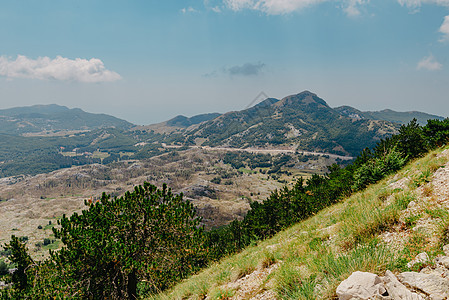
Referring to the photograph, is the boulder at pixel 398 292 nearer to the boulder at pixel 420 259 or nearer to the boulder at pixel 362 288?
the boulder at pixel 362 288

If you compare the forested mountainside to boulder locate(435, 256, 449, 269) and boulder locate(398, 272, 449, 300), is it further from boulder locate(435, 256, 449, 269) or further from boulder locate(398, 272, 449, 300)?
boulder locate(398, 272, 449, 300)

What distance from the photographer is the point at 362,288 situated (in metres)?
3.76

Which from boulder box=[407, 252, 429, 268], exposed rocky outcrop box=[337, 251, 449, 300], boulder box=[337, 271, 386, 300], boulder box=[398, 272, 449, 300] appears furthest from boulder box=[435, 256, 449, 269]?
boulder box=[337, 271, 386, 300]

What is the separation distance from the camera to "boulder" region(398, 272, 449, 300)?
11.2 ft

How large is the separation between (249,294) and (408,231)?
4.97m

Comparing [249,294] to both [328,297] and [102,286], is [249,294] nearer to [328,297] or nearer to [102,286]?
[328,297]

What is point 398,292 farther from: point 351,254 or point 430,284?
point 351,254

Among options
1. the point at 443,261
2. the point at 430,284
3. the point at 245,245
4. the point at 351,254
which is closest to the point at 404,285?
the point at 430,284

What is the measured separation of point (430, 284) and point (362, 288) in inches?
41.6

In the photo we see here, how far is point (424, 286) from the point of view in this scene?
11.6 ft

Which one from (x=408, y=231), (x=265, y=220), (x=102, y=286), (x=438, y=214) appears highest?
(x=438, y=214)

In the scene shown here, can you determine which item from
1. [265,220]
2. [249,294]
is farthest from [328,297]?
[265,220]

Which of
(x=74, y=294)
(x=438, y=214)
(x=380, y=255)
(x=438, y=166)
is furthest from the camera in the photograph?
(x=74, y=294)

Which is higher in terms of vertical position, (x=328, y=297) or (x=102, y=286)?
(x=328, y=297)
